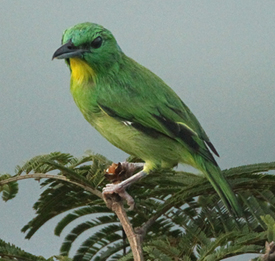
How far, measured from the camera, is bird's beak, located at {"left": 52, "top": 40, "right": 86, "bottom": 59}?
2150mm

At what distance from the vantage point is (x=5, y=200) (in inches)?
103

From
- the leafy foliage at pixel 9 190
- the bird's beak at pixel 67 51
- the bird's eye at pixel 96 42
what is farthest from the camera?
the leafy foliage at pixel 9 190

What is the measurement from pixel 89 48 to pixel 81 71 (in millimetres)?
145

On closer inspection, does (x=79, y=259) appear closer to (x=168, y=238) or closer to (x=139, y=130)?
(x=168, y=238)

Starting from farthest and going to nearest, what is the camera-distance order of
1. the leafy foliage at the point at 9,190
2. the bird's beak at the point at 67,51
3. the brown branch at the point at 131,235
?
the leafy foliage at the point at 9,190
the bird's beak at the point at 67,51
the brown branch at the point at 131,235

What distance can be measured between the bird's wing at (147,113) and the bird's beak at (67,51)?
234 mm

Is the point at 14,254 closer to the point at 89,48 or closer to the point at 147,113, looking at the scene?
the point at 147,113

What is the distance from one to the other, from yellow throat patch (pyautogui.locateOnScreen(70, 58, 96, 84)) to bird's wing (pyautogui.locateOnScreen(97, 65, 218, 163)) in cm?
9

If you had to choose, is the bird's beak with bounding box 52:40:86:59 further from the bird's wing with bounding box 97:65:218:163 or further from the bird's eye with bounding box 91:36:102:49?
the bird's wing with bounding box 97:65:218:163

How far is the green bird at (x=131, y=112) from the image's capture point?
2.34 metres

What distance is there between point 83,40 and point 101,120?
395mm

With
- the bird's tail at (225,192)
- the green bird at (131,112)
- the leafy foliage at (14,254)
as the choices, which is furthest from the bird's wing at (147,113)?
the leafy foliage at (14,254)

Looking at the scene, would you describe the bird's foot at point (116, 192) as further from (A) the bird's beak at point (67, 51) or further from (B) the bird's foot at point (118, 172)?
(A) the bird's beak at point (67, 51)

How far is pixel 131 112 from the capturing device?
2359mm
